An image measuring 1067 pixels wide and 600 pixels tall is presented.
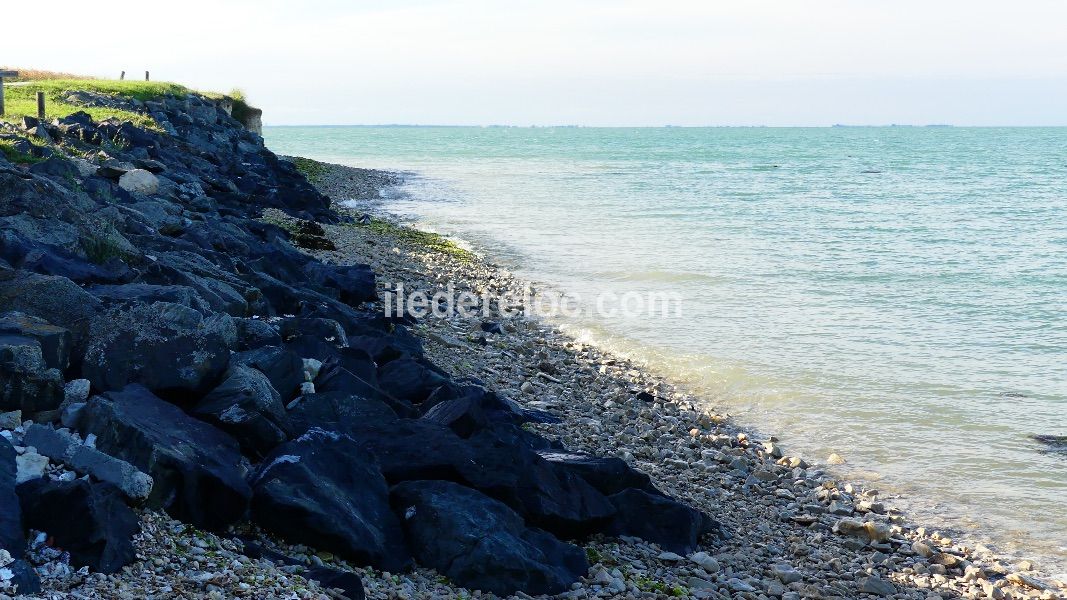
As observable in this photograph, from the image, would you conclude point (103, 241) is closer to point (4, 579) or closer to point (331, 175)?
point (4, 579)

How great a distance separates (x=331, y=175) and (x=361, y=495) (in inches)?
1915

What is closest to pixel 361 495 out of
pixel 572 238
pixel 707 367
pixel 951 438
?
pixel 951 438

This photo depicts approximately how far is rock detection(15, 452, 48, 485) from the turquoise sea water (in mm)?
7797

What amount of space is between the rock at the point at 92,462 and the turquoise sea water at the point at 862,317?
24.0 feet

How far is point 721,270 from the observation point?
78.4 ft

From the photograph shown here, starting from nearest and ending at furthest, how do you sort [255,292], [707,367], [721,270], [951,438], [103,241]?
[103,241] < [255,292] < [951,438] < [707,367] < [721,270]

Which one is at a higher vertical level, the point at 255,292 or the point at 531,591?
the point at 255,292

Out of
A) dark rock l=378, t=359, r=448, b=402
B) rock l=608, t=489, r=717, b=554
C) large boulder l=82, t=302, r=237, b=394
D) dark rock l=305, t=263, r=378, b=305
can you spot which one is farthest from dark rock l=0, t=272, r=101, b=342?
dark rock l=305, t=263, r=378, b=305

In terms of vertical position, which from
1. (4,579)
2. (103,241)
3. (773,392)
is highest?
(103,241)

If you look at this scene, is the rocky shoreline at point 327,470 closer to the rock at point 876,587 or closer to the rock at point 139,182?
the rock at point 876,587

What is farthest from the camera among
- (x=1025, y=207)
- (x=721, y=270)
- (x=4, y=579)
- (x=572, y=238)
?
(x=1025, y=207)

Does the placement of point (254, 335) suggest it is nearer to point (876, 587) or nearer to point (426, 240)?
point (876, 587)

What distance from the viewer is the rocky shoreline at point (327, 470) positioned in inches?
205

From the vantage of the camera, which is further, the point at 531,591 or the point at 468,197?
the point at 468,197
